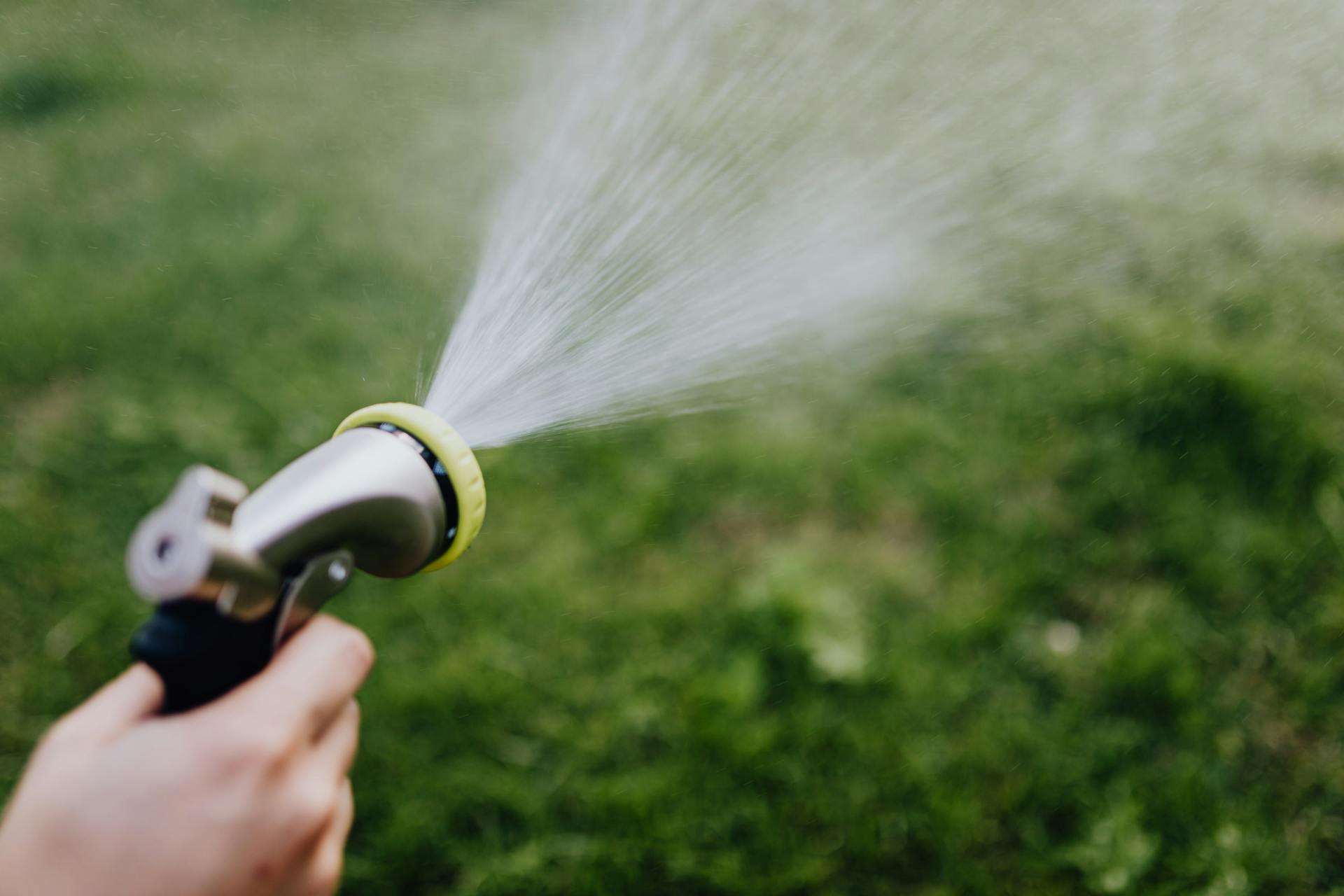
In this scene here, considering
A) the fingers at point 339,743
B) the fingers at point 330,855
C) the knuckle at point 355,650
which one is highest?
the knuckle at point 355,650

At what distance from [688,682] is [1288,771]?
4.20ft

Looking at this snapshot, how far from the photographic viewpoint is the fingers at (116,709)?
3.13 ft

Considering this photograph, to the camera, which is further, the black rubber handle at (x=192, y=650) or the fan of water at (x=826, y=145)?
the fan of water at (x=826, y=145)

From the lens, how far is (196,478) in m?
0.91

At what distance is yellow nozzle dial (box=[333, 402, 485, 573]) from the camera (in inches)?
49.0

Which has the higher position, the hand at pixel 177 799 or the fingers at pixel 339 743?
the hand at pixel 177 799

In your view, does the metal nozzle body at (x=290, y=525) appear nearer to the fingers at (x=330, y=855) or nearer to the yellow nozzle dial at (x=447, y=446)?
the yellow nozzle dial at (x=447, y=446)

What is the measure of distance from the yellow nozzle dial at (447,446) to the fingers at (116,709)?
0.38 metres

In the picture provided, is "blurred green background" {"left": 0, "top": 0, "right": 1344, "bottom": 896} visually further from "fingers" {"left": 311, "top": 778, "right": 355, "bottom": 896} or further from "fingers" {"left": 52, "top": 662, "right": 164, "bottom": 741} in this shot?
"fingers" {"left": 52, "top": 662, "right": 164, "bottom": 741}

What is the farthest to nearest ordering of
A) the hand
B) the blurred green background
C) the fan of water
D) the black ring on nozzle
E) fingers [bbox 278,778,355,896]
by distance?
the fan of water < the blurred green background < the black ring on nozzle < fingers [bbox 278,778,355,896] < the hand

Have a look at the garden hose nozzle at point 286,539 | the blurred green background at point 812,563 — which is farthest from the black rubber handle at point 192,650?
the blurred green background at point 812,563

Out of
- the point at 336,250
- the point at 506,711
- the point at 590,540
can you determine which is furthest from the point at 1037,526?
the point at 336,250

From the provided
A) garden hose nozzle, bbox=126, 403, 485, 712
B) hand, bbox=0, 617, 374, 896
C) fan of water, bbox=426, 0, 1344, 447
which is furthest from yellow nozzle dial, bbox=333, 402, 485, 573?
fan of water, bbox=426, 0, 1344, 447

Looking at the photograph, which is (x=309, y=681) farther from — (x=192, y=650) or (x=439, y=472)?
Result: (x=439, y=472)
